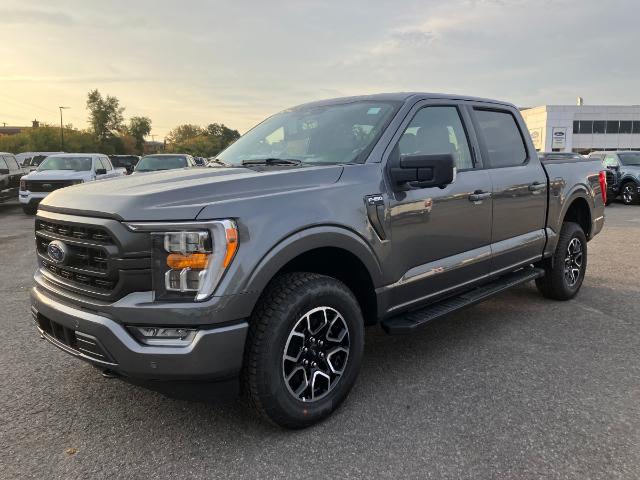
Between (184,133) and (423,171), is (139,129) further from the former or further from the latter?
(423,171)

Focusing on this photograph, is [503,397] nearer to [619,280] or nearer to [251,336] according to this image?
[251,336]

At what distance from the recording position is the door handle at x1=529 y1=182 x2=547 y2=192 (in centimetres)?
455

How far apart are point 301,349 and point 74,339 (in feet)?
3.81

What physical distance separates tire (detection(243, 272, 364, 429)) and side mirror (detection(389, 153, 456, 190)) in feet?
2.60

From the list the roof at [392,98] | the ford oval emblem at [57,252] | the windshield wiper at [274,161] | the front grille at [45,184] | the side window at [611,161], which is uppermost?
the roof at [392,98]

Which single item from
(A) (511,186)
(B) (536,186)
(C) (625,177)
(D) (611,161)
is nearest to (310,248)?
(A) (511,186)

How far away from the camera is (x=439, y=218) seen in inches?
140

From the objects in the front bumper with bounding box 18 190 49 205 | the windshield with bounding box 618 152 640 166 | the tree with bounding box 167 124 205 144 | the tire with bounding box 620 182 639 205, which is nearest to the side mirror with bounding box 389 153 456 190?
the front bumper with bounding box 18 190 49 205

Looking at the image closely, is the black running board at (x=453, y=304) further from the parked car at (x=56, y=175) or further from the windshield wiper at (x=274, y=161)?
the parked car at (x=56, y=175)

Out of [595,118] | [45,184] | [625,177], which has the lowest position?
[625,177]

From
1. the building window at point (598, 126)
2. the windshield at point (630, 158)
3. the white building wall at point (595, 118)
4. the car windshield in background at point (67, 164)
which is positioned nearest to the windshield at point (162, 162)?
the car windshield in background at point (67, 164)

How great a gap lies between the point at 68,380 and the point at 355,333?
199 cm

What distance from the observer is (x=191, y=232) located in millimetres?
2416

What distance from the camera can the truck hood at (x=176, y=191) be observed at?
247 cm
